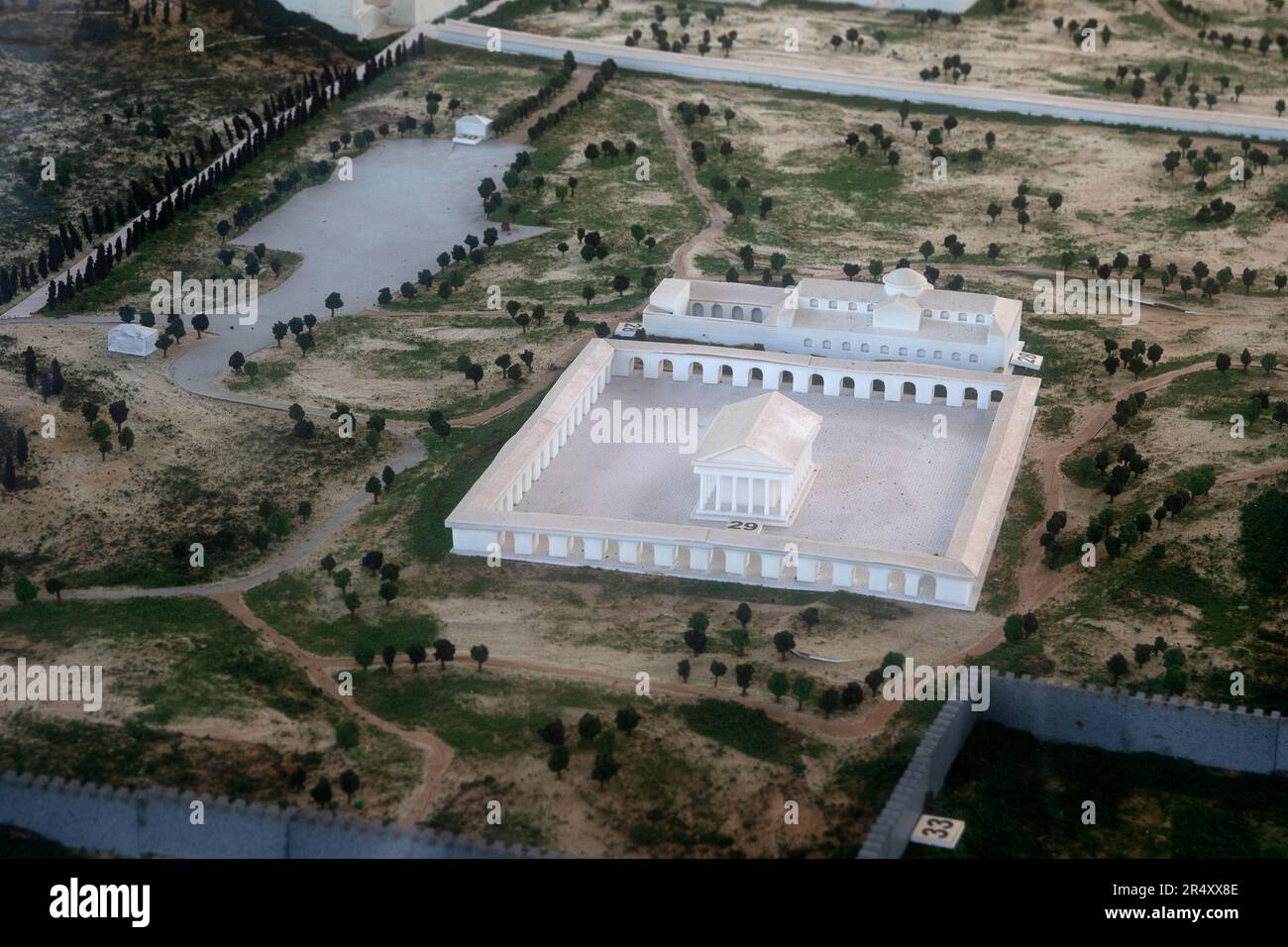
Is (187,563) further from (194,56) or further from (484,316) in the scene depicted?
(194,56)

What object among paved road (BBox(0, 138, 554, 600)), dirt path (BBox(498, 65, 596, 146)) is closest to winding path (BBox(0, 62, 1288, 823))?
paved road (BBox(0, 138, 554, 600))

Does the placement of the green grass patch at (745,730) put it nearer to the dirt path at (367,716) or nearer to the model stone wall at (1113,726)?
the model stone wall at (1113,726)

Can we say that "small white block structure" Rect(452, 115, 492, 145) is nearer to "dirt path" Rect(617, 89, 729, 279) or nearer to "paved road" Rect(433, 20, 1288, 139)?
"dirt path" Rect(617, 89, 729, 279)

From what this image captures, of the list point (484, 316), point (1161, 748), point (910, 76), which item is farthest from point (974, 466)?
point (910, 76)

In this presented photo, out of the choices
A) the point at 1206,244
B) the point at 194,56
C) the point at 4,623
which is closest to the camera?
the point at 4,623

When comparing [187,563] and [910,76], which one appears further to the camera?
[910,76]

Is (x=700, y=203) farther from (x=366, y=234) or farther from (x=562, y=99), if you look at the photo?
(x=562, y=99)

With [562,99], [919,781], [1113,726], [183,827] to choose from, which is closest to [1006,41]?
[562,99]
